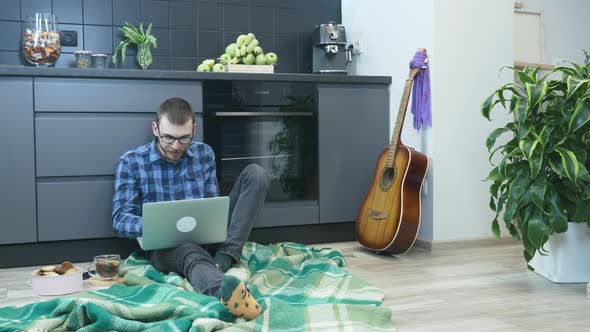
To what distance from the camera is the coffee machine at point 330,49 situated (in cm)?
371

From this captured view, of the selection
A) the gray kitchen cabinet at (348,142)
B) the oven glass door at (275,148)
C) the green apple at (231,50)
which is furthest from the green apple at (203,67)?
the gray kitchen cabinet at (348,142)

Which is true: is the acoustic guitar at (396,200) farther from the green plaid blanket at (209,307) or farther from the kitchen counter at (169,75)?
the green plaid blanket at (209,307)

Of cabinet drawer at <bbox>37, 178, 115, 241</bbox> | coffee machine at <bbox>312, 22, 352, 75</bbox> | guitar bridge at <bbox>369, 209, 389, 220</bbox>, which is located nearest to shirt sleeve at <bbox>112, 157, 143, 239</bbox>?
cabinet drawer at <bbox>37, 178, 115, 241</bbox>

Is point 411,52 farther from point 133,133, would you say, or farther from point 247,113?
point 133,133

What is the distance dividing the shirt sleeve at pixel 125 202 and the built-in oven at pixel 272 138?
547mm

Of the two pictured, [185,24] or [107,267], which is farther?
[185,24]

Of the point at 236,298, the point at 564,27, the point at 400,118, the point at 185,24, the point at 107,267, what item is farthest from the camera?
the point at 564,27

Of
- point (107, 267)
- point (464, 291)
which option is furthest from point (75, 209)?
point (464, 291)

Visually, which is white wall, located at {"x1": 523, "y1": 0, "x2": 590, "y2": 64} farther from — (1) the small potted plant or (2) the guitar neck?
(1) the small potted plant

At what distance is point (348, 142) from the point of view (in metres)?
3.45

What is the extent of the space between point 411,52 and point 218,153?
1.15 metres

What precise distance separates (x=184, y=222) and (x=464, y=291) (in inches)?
42.6

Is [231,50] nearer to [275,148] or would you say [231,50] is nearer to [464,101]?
[275,148]

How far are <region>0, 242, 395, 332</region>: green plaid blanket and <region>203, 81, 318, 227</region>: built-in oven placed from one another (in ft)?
2.44
